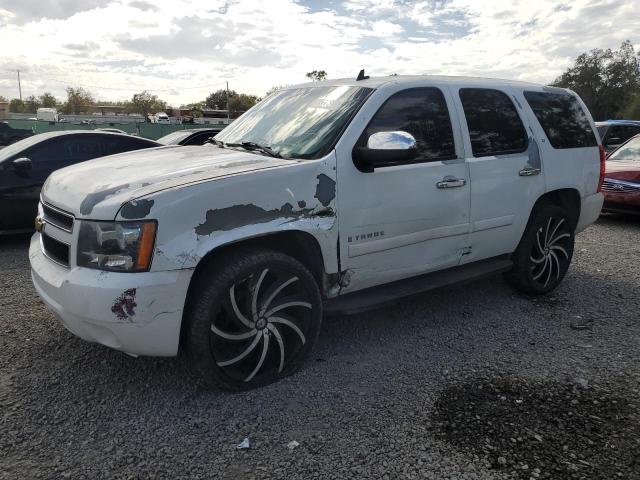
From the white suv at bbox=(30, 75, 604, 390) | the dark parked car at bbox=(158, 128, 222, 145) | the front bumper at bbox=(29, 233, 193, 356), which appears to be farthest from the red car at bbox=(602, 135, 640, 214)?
the front bumper at bbox=(29, 233, 193, 356)

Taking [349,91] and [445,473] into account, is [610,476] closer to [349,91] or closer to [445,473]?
[445,473]

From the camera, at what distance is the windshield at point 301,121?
3404 mm

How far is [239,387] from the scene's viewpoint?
10.1ft

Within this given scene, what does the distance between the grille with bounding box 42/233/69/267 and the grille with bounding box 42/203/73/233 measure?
0.09 meters

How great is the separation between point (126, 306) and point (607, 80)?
6325cm

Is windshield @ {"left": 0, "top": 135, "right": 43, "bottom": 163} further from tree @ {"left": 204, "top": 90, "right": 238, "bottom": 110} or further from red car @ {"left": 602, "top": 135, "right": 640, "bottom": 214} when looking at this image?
tree @ {"left": 204, "top": 90, "right": 238, "bottom": 110}

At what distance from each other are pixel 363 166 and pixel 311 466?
181 centimetres

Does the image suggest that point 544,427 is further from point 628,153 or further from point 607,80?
point 607,80

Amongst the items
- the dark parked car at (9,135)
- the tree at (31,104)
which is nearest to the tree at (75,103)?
the tree at (31,104)

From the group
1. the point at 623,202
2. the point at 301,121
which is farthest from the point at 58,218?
the point at 623,202

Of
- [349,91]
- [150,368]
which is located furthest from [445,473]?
[349,91]

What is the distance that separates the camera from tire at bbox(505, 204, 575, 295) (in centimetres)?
465

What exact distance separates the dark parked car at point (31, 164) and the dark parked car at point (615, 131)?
1216 centimetres

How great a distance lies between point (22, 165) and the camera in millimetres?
6246
